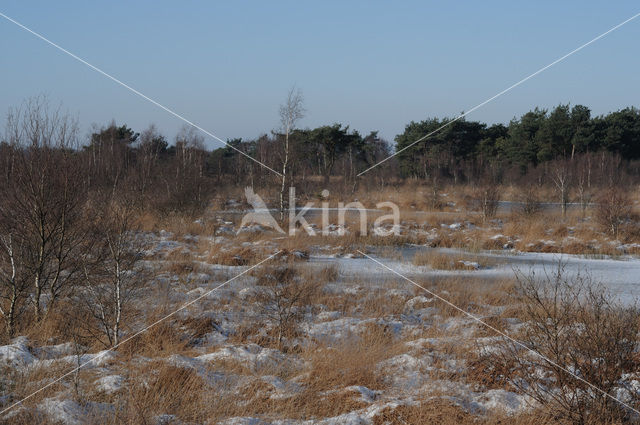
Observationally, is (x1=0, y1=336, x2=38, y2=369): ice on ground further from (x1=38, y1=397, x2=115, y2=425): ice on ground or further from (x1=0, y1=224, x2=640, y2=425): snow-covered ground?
(x1=38, y1=397, x2=115, y2=425): ice on ground

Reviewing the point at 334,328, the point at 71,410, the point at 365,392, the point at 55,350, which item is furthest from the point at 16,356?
the point at 334,328

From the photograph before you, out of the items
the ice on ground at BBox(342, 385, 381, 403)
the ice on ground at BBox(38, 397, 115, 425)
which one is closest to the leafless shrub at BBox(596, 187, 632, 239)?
the ice on ground at BBox(342, 385, 381, 403)

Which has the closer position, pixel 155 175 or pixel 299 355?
pixel 299 355

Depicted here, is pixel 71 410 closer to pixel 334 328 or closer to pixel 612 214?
pixel 334 328

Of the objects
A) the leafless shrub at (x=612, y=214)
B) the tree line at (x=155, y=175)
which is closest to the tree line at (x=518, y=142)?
the tree line at (x=155, y=175)

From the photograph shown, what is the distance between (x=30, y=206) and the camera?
21.2 ft

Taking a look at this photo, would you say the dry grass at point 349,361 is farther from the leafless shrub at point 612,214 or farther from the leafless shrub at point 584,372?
the leafless shrub at point 612,214

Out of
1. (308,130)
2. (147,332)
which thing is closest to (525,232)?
(147,332)

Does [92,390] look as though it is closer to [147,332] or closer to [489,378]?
[147,332]

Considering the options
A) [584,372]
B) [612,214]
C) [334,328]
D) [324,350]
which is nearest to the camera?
[584,372]

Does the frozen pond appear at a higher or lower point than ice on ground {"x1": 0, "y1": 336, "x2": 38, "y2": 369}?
higher

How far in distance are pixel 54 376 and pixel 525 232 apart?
16.1 metres

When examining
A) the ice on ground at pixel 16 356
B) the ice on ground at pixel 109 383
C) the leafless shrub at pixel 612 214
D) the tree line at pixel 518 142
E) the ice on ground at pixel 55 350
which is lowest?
the ice on ground at pixel 109 383

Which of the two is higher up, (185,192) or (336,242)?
(185,192)
